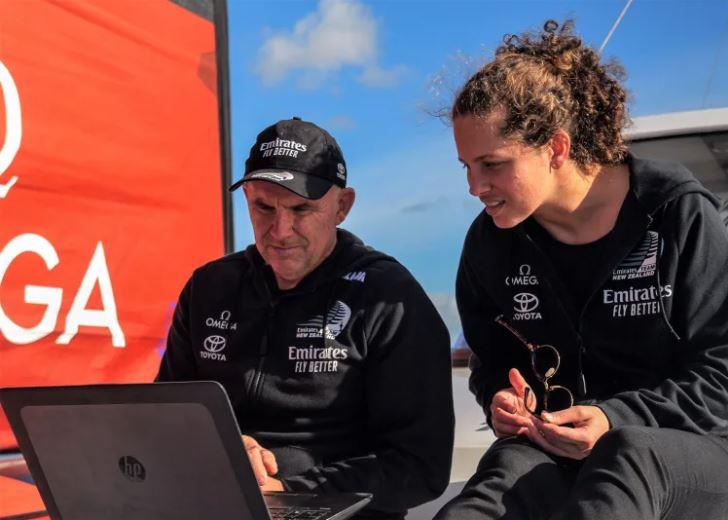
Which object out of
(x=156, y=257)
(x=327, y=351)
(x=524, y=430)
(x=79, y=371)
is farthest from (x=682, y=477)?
(x=156, y=257)

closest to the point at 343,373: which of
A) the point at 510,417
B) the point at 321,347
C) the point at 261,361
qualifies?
the point at 321,347

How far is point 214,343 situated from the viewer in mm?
1811

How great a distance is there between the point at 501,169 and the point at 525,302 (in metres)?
0.27

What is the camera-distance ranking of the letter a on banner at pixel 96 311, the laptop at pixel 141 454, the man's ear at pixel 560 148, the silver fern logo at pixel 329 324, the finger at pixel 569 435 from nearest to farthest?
the laptop at pixel 141 454 → the finger at pixel 569 435 → the man's ear at pixel 560 148 → the silver fern logo at pixel 329 324 → the letter a on banner at pixel 96 311

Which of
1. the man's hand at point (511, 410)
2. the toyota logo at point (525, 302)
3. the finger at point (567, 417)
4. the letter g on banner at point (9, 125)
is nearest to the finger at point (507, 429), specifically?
the man's hand at point (511, 410)

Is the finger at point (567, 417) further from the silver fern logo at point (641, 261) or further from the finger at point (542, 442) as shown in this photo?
the silver fern logo at point (641, 261)

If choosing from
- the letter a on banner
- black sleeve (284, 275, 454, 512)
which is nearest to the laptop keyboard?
black sleeve (284, 275, 454, 512)

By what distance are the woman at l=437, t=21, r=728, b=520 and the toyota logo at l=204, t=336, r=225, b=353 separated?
0.55 metres

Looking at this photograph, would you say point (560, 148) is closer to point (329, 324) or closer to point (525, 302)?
point (525, 302)

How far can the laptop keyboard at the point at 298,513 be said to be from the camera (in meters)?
1.18

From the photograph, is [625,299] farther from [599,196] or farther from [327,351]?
[327,351]

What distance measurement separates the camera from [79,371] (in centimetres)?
248

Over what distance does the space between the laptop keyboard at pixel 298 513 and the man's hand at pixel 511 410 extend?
0.37 meters

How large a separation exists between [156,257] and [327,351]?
132 cm
